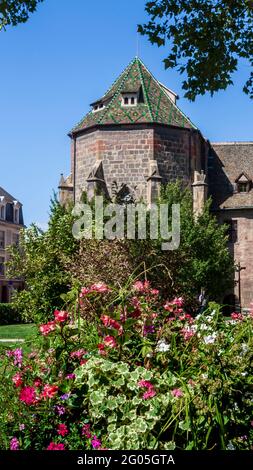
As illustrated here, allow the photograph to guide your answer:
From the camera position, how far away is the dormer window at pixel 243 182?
129 feet

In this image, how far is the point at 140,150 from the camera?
32906 mm

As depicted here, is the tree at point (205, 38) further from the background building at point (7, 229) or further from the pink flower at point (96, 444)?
the background building at point (7, 229)

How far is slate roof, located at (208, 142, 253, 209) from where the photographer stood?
38750mm

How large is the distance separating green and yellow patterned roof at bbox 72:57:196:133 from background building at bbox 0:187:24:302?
2869 cm

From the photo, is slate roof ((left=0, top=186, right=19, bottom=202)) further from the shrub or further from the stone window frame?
the stone window frame

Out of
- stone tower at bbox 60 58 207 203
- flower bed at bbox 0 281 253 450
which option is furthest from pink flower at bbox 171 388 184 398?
stone tower at bbox 60 58 207 203

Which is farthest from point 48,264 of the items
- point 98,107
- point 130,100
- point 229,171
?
point 229,171

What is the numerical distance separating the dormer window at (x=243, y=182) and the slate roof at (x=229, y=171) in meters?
0.22

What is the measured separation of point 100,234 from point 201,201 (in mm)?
18393

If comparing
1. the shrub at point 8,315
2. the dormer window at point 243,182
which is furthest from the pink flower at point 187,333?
the dormer window at point 243,182

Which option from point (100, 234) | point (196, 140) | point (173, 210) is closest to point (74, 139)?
point (196, 140)

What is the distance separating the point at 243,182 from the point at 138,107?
9698 millimetres
